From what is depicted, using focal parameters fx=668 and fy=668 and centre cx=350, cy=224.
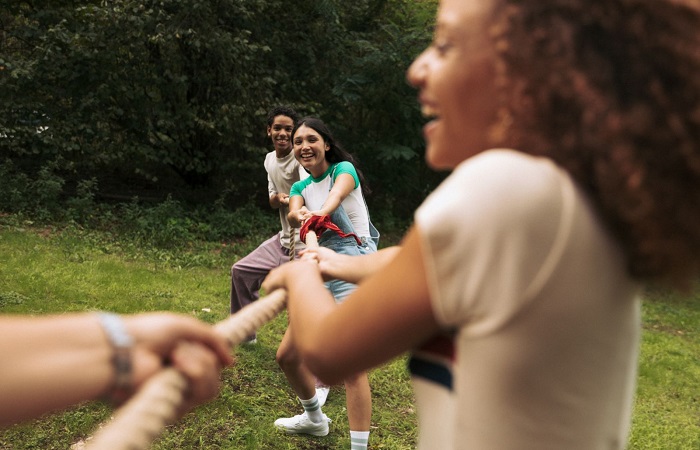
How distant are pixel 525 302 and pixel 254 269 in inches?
198

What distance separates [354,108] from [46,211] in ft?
18.7

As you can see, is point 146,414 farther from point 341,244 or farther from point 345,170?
point 345,170

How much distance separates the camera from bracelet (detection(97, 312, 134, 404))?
1046 mm

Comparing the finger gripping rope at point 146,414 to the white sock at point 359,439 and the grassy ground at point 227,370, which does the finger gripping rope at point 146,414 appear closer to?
the grassy ground at point 227,370

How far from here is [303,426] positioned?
15.6ft

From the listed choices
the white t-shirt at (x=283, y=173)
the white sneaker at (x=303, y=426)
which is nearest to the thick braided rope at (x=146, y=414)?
the white sneaker at (x=303, y=426)

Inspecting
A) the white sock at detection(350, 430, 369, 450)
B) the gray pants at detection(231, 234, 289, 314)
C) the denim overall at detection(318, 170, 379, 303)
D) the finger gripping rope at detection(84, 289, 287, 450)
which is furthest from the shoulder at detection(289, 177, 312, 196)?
the finger gripping rope at detection(84, 289, 287, 450)

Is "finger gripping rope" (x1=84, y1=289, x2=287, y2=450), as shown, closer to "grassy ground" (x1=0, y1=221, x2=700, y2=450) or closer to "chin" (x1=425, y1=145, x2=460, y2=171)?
"chin" (x1=425, y1=145, x2=460, y2=171)

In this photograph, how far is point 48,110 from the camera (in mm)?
10938

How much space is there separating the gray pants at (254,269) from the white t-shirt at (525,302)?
483 cm

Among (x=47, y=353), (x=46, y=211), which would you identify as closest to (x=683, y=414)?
(x=47, y=353)

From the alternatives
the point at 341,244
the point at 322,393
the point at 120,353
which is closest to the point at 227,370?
the point at 322,393

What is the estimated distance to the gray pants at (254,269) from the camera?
230 inches

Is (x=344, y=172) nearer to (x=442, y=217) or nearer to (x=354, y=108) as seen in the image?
(x=442, y=217)
